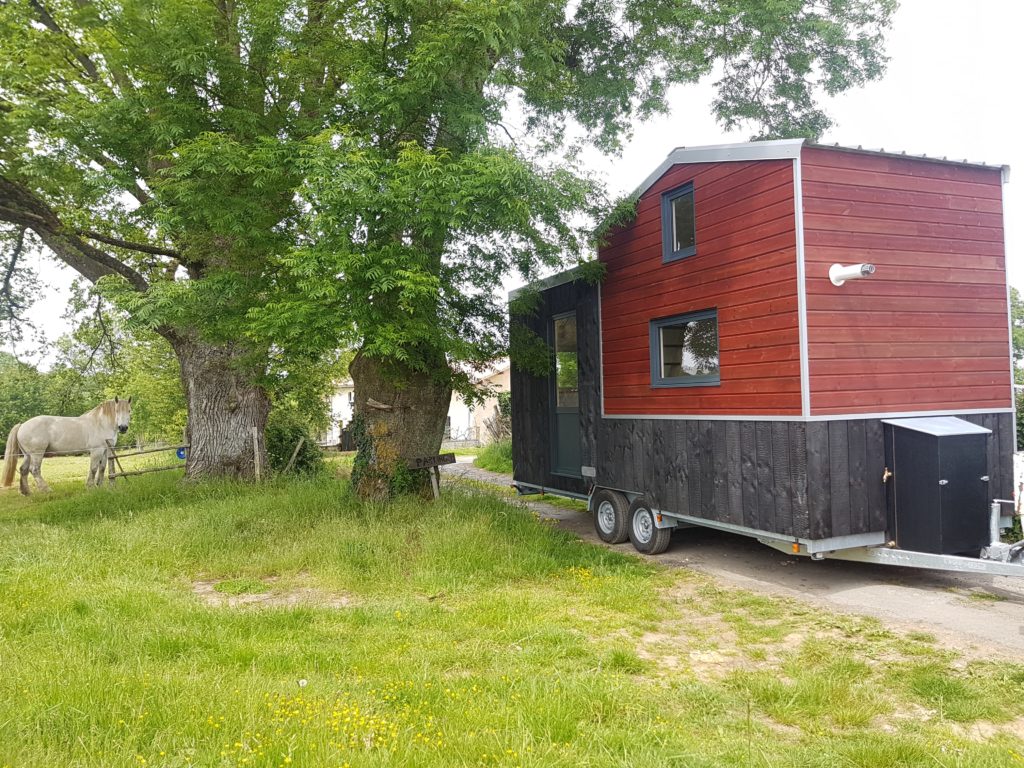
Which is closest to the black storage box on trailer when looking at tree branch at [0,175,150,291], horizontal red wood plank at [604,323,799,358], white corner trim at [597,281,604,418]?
horizontal red wood plank at [604,323,799,358]

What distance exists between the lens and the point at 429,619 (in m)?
5.44

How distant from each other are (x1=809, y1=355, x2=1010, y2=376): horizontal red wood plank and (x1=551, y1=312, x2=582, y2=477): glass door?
4.15 m

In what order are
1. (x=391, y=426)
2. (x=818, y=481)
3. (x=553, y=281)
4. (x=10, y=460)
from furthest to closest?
(x=10, y=460), (x=553, y=281), (x=391, y=426), (x=818, y=481)

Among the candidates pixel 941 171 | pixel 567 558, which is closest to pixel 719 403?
pixel 567 558

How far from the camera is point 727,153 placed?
282 inches

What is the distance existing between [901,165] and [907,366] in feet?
6.58

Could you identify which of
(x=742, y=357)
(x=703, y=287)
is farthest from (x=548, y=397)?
(x=742, y=357)

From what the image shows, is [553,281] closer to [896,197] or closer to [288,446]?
[896,197]

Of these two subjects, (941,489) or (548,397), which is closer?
(941,489)

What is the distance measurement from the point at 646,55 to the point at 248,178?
810cm

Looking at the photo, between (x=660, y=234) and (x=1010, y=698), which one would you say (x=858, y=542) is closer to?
(x=1010, y=698)

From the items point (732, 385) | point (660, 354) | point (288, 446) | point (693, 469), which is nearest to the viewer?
point (732, 385)

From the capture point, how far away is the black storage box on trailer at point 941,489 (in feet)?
19.6

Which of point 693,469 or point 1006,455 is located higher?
point 1006,455
